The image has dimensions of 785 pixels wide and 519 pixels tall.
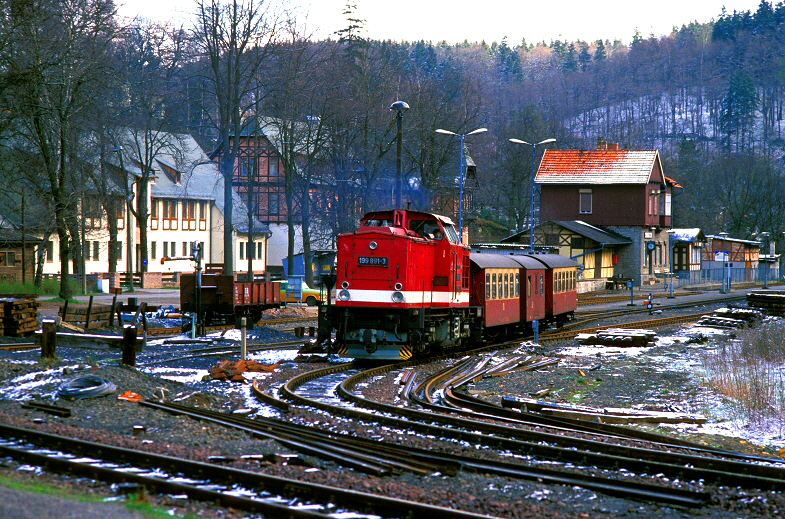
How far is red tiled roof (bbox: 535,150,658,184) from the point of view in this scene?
65438 millimetres

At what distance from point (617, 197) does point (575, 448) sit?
186 feet

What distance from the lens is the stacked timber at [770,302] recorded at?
123 ft

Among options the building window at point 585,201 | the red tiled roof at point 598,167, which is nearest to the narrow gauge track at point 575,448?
the red tiled roof at point 598,167

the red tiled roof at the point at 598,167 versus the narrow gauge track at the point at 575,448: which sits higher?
the red tiled roof at the point at 598,167

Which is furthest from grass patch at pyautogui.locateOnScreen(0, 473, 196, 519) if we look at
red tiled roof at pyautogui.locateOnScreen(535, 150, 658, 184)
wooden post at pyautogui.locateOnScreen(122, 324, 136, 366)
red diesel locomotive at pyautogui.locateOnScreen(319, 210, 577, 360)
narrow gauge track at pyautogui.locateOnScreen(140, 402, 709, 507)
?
red tiled roof at pyautogui.locateOnScreen(535, 150, 658, 184)

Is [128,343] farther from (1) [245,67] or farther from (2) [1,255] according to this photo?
(2) [1,255]

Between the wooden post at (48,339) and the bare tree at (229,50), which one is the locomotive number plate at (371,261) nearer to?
the wooden post at (48,339)

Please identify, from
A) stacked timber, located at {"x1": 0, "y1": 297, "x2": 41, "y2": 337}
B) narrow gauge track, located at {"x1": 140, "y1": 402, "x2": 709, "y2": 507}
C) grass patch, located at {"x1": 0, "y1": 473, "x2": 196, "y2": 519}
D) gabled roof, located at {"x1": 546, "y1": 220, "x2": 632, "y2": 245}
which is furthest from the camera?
gabled roof, located at {"x1": 546, "y1": 220, "x2": 632, "y2": 245}

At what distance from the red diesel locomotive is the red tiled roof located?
44.1 meters

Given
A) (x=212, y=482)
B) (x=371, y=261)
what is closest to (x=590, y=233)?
(x=371, y=261)

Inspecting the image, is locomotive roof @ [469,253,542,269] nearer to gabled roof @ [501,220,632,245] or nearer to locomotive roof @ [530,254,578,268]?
locomotive roof @ [530,254,578,268]

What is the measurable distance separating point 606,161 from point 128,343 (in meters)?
55.7

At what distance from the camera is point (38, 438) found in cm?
989

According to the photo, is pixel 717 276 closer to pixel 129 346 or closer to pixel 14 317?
pixel 14 317
